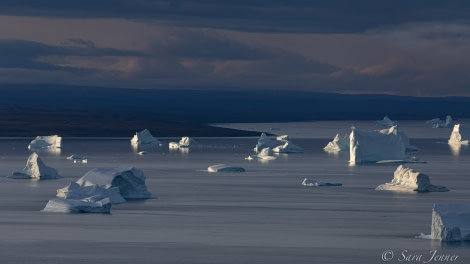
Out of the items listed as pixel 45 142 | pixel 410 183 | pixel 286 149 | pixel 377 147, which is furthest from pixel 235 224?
pixel 45 142

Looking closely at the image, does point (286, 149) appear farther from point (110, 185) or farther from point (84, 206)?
point (84, 206)

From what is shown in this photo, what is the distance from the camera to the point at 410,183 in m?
44.6

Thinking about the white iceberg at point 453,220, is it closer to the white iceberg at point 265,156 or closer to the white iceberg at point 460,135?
the white iceberg at point 265,156

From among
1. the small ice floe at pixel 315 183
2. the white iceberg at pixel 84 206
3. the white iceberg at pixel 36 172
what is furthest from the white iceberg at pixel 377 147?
the white iceberg at pixel 84 206

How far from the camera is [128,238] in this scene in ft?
91.1

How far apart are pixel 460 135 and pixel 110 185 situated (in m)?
72.3

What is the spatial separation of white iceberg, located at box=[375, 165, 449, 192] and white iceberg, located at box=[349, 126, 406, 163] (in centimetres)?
1951

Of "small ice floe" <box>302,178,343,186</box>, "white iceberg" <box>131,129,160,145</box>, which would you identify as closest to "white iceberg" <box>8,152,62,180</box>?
"small ice floe" <box>302,178,343,186</box>

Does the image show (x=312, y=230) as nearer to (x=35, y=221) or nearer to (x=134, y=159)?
(x=35, y=221)

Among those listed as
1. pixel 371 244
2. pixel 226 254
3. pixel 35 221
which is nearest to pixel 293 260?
pixel 226 254

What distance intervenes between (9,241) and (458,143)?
8309 centimetres

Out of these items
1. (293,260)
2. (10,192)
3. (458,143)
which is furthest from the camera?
(458,143)

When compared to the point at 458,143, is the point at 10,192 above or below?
below

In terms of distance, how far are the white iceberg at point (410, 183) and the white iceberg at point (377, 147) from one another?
19508mm
